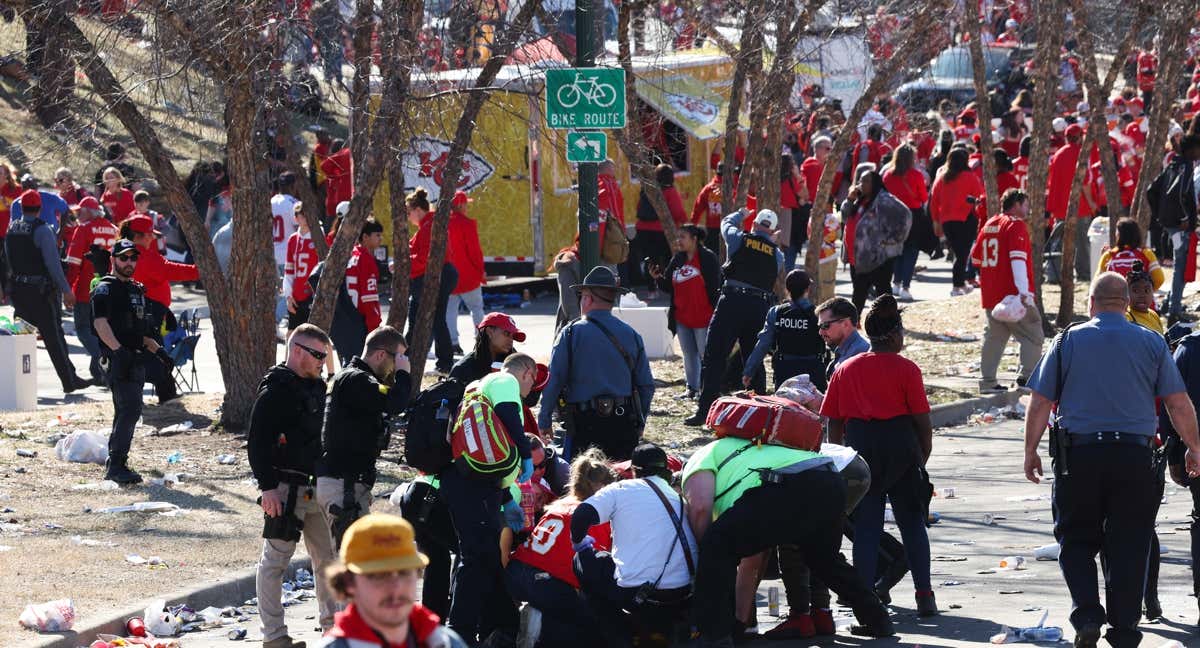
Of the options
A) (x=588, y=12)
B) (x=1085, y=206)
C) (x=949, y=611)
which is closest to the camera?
(x=949, y=611)

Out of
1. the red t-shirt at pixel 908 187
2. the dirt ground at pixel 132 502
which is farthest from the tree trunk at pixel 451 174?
the red t-shirt at pixel 908 187

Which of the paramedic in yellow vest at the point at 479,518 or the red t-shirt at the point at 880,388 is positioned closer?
the paramedic in yellow vest at the point at 479,518

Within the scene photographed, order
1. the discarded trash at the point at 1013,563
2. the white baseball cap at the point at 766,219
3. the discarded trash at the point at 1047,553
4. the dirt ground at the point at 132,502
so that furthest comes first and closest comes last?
1. the white baseball cap at the point at 766,219
2. the discarded trash at the point at 1047,553
3. the discarded trash at the point at 1013,563
4. the dirt ground at the point at 132,502

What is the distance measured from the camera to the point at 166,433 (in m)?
14.0

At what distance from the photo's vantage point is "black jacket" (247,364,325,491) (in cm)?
837

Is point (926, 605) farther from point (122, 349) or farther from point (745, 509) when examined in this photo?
point (122, 349)

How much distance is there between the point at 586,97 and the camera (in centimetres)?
1256

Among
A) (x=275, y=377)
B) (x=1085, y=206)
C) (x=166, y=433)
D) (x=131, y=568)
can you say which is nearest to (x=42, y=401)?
(x=166, y=433)

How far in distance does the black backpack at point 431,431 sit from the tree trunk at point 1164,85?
1261 centimetres

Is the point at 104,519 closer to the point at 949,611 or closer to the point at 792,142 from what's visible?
the point at 949,611

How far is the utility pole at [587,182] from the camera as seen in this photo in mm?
12547

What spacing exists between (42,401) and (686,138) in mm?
10833

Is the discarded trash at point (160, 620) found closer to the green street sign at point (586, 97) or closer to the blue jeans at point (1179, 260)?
the green street sign at point (586, 97)

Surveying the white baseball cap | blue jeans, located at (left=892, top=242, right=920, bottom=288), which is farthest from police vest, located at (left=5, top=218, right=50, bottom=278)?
blue jeans, located at (left=892, top=242, right=920, bottom=288)
